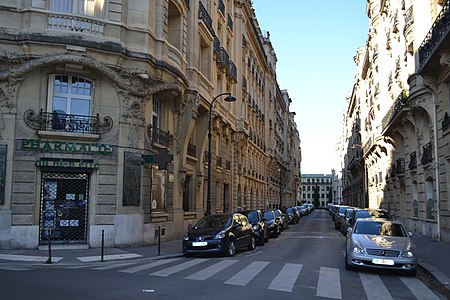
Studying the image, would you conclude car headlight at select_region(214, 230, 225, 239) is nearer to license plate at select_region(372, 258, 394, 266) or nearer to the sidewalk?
the sidewalk

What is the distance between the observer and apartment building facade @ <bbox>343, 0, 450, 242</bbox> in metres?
19.9

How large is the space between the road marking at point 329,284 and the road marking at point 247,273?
155cm

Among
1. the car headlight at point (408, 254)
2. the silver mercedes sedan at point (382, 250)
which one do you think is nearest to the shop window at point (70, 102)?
the silver mercedes sedan at point (382, 250)

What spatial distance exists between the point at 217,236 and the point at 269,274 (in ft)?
13.9

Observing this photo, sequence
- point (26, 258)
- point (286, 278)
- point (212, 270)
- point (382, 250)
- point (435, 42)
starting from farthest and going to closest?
point (435, 42), point (26, 258), point (212, 270), point (382, 250), point (286, 278)

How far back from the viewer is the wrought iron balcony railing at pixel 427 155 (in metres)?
21.9

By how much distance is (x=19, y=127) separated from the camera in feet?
53.7

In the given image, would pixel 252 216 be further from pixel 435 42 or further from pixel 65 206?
pixel 435 42

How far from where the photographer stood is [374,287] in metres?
9.89

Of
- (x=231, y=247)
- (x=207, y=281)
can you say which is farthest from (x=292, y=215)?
(x=207, y=281)

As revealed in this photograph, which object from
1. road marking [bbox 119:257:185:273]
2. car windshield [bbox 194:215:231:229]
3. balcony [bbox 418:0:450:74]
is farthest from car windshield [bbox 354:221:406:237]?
balcony [bbox 418:0:450:74]

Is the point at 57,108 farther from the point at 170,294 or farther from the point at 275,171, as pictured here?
the point at 275,171

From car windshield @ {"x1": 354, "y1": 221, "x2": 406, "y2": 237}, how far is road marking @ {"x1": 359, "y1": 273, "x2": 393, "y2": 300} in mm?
1655

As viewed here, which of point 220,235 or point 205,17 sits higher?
point 205,17
